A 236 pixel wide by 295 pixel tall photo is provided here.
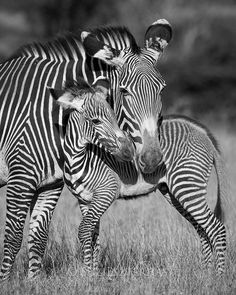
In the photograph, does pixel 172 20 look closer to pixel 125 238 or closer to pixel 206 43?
pixel 206 43

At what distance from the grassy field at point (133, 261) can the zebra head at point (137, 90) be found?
1076 mm

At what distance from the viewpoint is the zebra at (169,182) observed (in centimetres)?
716

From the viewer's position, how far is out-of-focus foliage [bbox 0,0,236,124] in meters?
27.6

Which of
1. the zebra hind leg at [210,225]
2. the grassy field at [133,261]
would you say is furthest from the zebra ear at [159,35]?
the grassy field at [133,261]

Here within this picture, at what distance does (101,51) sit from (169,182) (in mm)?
1573

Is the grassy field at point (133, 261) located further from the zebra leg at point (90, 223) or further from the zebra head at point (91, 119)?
the zebra head at point (91, 119)

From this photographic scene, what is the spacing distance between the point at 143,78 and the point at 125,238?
2.31m

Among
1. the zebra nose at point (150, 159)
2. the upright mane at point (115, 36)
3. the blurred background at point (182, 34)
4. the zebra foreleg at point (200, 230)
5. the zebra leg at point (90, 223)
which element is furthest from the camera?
the blurred background at point (182, 34)

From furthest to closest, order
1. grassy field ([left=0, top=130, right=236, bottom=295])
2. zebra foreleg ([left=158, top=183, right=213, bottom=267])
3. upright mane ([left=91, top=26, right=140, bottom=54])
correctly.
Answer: zebra foreleg ([left=158, top=183, right=213, bottom=267])
upright mane ([left=91, top=26, right=140, bottom=54])
grassy field ([left=0, top=130, right=236, bottom=295])

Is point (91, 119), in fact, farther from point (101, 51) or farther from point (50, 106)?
point (101, 51)

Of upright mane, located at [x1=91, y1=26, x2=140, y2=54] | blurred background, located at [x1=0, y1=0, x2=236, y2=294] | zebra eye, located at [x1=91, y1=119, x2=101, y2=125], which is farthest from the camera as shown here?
blurred background, located at [x1=0, y1=0, x2=236, y2=294]

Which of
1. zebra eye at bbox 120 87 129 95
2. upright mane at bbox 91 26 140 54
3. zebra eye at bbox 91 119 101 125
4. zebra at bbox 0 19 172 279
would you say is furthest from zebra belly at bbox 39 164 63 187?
upright mane at bbox 91 26 140 54

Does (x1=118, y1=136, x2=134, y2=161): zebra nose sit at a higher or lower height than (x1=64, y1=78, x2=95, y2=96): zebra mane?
lower

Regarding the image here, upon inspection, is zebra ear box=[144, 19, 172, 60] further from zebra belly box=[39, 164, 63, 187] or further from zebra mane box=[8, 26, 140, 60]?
zebra belly box=[39, 164, 63, 187]
